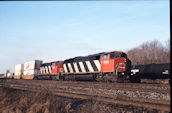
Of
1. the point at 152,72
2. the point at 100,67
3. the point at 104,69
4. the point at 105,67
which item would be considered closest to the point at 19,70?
the point at 100,67

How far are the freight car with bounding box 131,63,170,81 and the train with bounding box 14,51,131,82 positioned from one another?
2.91m

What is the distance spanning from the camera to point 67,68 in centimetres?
2331

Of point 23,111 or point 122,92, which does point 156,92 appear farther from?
point 23,111

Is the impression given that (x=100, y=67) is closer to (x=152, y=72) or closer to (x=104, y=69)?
(x=104, y=69)

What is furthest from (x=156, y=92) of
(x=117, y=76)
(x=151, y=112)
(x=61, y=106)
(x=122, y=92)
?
(x=117, y=76)

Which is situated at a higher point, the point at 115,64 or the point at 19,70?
the point at 115,64

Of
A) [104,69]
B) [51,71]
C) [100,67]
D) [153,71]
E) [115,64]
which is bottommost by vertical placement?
[51,71]

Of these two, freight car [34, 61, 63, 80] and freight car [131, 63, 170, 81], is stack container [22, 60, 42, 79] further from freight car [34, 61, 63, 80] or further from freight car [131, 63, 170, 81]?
freight car [131, 63, 170, 81]

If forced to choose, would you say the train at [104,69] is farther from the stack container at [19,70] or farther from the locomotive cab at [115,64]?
the stack container at [19,70]

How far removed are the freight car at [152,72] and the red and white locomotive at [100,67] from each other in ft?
9.33

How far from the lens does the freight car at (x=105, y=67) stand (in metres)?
16.0

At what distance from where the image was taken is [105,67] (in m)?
16.9

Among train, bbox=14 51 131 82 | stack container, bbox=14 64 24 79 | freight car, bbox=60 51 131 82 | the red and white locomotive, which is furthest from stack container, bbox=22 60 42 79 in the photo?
freight car, bbox=60 51 131 82

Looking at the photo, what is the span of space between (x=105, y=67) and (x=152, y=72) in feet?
23.4
